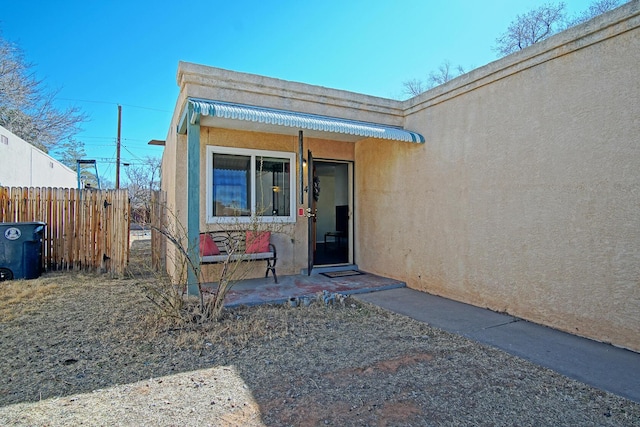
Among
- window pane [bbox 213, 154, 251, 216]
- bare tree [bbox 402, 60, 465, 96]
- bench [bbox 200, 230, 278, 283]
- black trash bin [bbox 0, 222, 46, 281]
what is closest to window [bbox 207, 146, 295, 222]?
window pane [bbox 213, 154, 251, 216]

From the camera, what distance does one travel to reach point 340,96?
234 inches

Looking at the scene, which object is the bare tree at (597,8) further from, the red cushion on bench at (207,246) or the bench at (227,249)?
the red cushion on bench at (207,246)

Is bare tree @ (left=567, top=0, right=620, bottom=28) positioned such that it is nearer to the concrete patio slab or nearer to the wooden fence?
the concrete patio slab

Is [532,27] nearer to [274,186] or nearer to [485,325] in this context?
[274,186]

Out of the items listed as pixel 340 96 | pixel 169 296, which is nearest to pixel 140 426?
pixel 169 296

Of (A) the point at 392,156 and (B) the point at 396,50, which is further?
(B) the point at 396,50

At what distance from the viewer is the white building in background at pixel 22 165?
957 cm

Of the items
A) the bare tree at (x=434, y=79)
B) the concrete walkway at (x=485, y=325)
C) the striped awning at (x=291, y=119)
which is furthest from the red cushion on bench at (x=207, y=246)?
the bare tree at (x=434, y=79)

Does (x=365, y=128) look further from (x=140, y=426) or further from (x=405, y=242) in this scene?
(x=140, y=426)

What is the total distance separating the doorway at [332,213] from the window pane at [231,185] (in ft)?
7.72

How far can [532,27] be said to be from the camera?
44.8ft

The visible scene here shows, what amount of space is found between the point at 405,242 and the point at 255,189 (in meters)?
2.83

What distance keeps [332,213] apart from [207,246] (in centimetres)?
608

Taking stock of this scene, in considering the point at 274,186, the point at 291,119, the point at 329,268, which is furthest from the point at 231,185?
the point at 329,268
